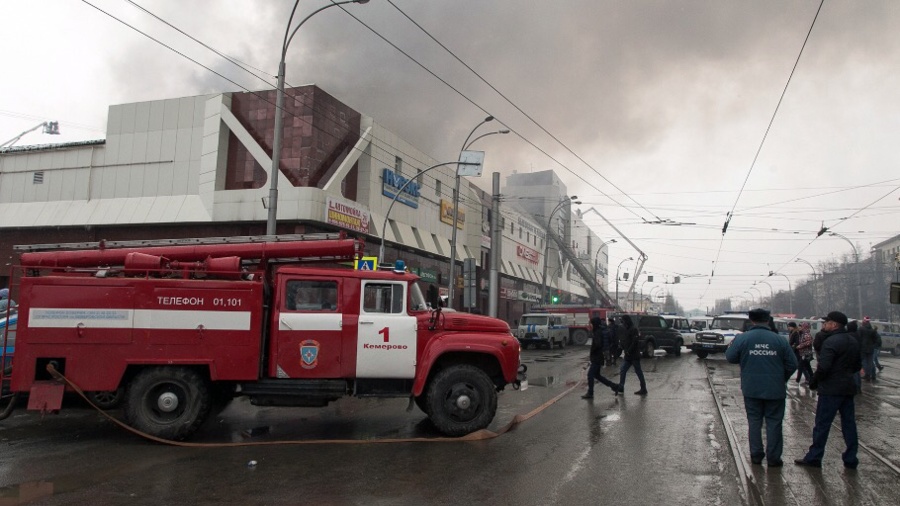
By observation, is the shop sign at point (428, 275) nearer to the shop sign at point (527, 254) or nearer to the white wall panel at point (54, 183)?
the shop sign at point (527, 254)

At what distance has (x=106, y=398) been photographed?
9.09 m

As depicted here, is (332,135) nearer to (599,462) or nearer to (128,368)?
(128,368)

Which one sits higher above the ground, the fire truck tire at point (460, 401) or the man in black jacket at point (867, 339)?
the man in black jacket at point (867, 339)

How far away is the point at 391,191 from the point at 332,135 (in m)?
5.27

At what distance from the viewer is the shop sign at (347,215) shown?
88.3 ft

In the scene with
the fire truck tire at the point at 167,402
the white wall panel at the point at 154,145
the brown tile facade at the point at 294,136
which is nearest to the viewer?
the fire truck tire at the point at 167,402

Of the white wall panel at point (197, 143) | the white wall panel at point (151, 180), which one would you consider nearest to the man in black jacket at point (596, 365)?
the white wall panel at point (197, 143)

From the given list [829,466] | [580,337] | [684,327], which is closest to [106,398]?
[829,466]

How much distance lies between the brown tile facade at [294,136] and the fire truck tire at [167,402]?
19.5 metres

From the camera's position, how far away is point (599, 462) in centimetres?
680

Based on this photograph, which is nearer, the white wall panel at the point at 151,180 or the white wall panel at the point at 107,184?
the white wall panel at the point at 151,180

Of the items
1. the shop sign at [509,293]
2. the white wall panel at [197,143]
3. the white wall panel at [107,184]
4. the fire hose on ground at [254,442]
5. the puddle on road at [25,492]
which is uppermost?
the white wall panel at [197,143]

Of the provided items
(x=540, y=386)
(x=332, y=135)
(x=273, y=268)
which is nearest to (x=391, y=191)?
(x=332, y=135)

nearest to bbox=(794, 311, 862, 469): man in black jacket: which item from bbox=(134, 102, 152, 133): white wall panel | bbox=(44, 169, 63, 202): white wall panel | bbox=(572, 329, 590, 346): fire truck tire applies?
bbox=(134, 102, 152, 133): white wall panel
